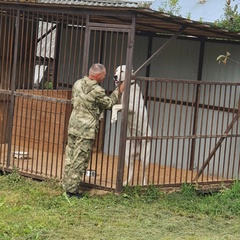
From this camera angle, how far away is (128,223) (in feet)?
28.1

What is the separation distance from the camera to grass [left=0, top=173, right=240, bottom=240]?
8.04m

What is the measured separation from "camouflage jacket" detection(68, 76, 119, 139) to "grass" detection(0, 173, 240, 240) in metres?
0.92

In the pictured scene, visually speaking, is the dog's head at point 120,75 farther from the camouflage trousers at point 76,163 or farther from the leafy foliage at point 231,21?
the leafy foliage at point 231,21

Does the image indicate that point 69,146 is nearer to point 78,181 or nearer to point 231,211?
point 78,181

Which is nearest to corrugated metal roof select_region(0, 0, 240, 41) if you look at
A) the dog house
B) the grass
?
the dog house

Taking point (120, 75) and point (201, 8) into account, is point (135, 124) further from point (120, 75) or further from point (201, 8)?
point (201, 8)

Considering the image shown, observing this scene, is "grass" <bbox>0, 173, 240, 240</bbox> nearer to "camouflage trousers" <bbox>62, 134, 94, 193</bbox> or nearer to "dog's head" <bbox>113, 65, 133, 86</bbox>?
"camouflage trousers" <bbox>62, 134, 94, 193</bbox>

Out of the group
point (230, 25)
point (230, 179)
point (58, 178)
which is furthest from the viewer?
point (230, 25)

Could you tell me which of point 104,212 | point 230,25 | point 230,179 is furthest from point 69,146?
point 230,25

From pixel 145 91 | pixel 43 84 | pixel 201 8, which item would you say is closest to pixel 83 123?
pixel 145 91

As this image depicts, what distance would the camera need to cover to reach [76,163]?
9.78 meters

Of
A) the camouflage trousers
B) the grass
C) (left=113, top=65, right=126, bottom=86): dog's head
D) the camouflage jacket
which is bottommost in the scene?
the grass

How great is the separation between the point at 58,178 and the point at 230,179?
2731mm

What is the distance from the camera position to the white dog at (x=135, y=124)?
390 inches
